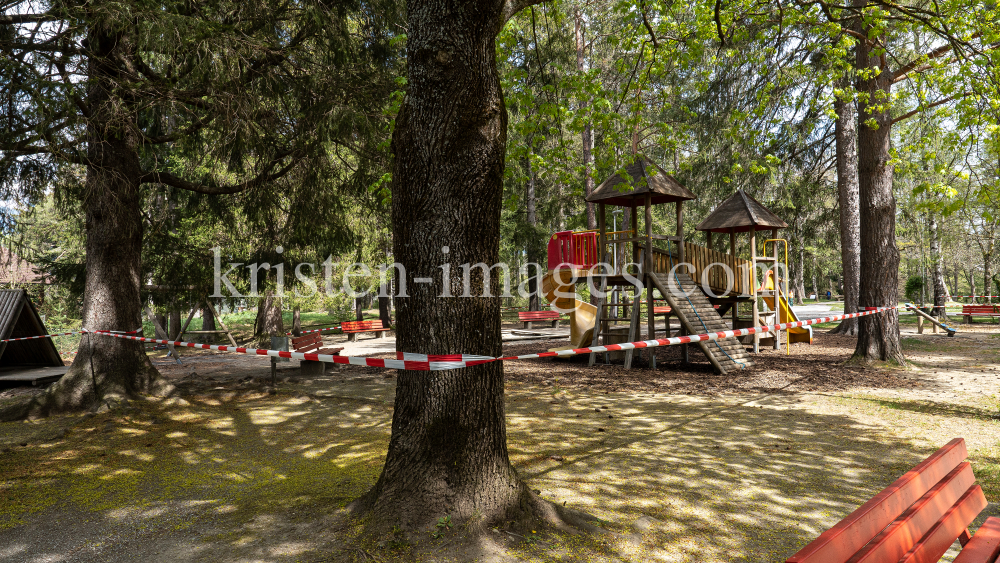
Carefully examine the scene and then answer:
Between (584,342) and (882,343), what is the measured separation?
5.90m

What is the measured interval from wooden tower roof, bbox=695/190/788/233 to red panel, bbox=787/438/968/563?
1237cm

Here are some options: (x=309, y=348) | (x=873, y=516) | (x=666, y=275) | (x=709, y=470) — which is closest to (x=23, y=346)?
(x=309, y=348)

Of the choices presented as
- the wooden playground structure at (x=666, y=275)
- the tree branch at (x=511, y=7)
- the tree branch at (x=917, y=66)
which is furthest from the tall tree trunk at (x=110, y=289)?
the tree branch at (x=917, y=66)

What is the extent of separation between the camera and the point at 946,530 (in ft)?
7.07

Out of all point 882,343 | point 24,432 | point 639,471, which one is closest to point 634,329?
point 882,343

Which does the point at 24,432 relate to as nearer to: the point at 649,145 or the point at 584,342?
the point at 584,342

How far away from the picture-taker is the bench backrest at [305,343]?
986cm

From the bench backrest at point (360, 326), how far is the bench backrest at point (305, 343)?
7990mm

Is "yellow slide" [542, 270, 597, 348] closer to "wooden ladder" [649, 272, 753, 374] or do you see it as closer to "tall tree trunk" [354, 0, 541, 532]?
"wooden ladder" [649, 272, 753, 374]

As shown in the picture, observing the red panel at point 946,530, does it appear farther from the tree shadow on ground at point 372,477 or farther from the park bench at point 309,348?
the park bench at point 309,348

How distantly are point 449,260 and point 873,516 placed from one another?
2308 millimetres

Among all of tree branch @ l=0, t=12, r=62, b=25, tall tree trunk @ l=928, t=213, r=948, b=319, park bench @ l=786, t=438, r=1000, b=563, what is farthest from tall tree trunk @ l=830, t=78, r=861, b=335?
tree branch @ l=0, t=12, r=62, b=25

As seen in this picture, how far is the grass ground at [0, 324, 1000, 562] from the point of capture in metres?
3.38

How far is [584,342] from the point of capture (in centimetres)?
1355
